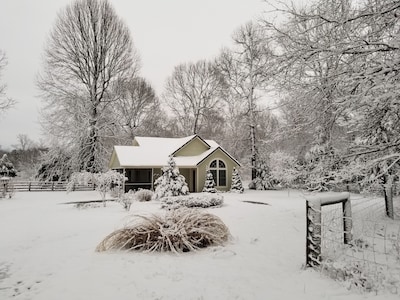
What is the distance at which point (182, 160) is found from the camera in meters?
19.7

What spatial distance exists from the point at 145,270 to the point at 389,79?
471cm

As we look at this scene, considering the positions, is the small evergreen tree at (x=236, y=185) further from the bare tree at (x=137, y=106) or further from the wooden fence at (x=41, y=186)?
the bare tree at (x=137, y=106)

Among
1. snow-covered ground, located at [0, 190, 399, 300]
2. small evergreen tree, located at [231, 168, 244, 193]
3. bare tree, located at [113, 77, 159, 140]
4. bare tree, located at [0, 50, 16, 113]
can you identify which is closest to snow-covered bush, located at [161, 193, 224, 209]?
snow-covered ground, located at [0, 190, 399, 300]

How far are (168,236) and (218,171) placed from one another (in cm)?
1584

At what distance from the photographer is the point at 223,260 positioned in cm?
401

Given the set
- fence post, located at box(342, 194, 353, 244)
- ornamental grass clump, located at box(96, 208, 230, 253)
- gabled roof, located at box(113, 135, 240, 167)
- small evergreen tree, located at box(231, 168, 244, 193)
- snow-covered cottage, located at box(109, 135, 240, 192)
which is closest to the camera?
fence post, located at box(342, 194, 353, 244)

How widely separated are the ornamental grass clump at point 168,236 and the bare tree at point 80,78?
56.0 feet

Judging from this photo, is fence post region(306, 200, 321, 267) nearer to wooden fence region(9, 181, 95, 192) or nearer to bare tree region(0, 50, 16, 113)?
bare tree region(0, 50, 16, 113)

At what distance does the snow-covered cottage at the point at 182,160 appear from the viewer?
1906cm

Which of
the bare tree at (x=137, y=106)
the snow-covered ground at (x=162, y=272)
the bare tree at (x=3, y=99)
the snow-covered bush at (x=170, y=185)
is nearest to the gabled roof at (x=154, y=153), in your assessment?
the snow-covered bush at (x=170, y=185)

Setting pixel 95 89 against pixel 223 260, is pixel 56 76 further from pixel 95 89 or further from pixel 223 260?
pixel 223 260

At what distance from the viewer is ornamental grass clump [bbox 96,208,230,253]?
453cm

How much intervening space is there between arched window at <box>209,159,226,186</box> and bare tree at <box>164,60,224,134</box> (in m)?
10.6

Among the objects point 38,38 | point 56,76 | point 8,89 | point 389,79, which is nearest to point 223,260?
point 389,79
